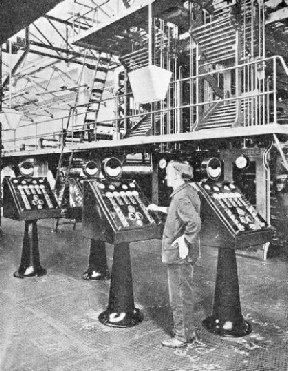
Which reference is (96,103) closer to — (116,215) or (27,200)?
(27,200)

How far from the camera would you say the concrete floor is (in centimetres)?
345

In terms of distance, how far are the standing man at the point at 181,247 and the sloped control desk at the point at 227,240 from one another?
437mm

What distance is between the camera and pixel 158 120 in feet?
33.0

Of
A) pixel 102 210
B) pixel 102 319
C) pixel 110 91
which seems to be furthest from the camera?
pixel 110 91

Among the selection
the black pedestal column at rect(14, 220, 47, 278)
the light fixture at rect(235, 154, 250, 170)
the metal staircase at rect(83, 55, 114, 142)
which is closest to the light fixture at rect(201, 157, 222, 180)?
the light fixture at rect(235, 154, 250, 170)

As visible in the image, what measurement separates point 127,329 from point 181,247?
1318 mm

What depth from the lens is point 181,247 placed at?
352 cm

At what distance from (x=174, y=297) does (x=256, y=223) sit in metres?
1.31

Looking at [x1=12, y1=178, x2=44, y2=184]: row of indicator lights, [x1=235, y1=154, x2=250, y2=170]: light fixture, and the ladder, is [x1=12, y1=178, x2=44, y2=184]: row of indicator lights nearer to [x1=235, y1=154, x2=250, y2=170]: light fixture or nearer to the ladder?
the ladder

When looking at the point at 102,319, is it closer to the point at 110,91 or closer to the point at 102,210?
the point at 102,210

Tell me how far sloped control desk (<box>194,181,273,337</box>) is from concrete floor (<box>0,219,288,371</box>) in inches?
6.3

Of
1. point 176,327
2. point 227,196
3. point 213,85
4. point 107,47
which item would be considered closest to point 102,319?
point 176,327

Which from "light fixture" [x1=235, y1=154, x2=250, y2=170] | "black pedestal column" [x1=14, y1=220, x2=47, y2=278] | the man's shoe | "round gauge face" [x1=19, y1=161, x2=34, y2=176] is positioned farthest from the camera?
"light fixture" [x1=235, y1=154, x2=250, y2=170]

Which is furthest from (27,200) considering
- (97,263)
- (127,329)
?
(127,329)
